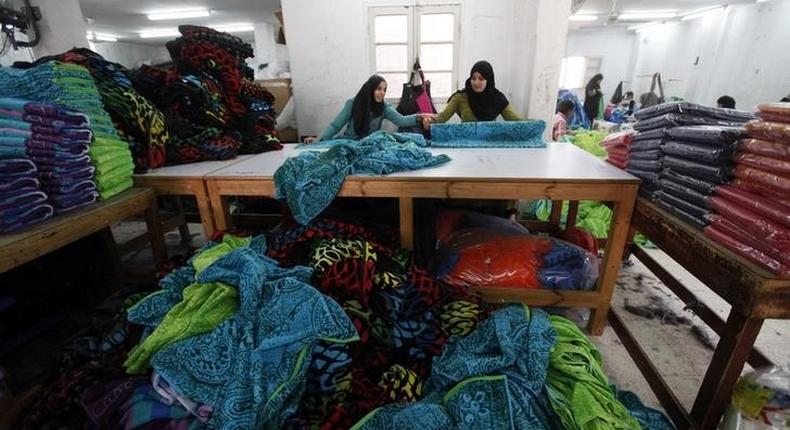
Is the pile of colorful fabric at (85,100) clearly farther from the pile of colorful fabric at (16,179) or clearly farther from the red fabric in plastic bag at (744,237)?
the red fabric in plastic bag at (744,237)

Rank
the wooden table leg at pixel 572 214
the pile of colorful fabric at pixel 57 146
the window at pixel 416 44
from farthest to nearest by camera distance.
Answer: the window at pixel 416 44
the wooden table leg at pixel 572 214
the pile of colorful fabric at pixel 57 146

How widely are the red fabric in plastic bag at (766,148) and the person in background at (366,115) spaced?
2.18 m

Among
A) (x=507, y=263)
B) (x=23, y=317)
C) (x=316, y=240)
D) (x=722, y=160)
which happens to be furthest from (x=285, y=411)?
(x=23, y=317)

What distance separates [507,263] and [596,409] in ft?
2.62

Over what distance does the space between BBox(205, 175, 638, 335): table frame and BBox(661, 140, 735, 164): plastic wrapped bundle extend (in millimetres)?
188

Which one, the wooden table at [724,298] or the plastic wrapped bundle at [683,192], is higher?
the plastic wrapped bundle at [683,192]

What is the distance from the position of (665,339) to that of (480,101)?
6.67 feet

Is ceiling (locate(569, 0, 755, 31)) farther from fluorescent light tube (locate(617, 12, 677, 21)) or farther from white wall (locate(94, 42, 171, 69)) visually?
white wall (locate(94, 42, 171, 69))

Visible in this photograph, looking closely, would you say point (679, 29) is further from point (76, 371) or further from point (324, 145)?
point (76, 371)

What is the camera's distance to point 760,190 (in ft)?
3.05

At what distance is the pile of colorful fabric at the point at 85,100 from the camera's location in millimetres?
1242

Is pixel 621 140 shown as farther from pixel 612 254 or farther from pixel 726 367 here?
pixel 726 367

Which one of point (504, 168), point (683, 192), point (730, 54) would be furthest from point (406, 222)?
point (730, 54)

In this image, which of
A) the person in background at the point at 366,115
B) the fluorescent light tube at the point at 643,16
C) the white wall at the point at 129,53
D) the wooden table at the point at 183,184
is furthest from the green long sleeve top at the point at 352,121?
the white wall at the point at 129,53
